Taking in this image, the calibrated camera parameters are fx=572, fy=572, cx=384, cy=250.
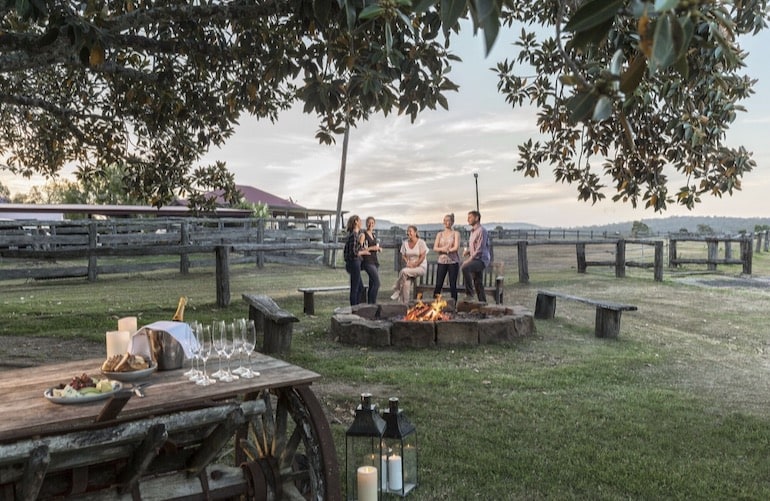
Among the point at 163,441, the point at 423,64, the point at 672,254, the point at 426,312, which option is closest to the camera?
the point at 163,441

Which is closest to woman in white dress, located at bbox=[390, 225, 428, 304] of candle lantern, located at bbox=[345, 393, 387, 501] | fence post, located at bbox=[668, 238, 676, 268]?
candle lantern, located at bbox=[345, 393, 387, 501]

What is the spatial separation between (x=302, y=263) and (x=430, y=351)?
43.2 feet

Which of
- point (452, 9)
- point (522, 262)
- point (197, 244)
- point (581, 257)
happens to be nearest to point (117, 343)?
point (452, 9)

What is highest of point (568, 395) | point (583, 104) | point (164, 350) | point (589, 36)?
point (589, 36)

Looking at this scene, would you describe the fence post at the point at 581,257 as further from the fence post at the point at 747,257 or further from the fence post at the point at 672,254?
the fence post at the point at 747,257

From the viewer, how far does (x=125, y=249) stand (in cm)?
→ 986

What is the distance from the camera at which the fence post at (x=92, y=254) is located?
10.2 meters

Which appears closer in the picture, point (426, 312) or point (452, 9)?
point (452, 9)

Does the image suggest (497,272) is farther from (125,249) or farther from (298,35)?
(298,35)

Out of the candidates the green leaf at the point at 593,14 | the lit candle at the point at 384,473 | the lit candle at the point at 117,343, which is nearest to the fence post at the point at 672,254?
the lit candle at the point at 384,473

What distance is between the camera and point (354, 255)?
9555 mm

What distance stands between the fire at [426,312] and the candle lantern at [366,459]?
395cm

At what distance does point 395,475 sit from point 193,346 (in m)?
1.35

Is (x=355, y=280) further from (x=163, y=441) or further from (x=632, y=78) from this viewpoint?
(x=632, y=78)
